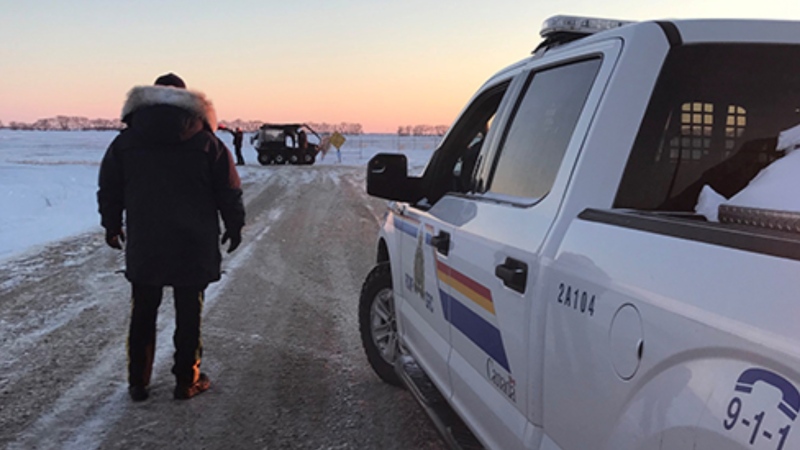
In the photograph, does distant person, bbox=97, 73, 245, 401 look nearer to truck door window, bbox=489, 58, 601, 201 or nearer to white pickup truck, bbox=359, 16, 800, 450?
white pickup truck, bbox=359, 16, 800, 450

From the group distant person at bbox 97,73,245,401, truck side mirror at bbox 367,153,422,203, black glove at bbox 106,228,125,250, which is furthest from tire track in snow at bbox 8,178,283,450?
truck side mirror at bbox 367,153,422,203

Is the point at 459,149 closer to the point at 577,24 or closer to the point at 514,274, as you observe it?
the point at 577,24

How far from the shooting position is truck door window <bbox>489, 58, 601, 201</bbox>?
236cm

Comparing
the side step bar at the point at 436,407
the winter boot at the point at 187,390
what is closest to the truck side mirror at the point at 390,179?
the side step bar at the point at 436,407

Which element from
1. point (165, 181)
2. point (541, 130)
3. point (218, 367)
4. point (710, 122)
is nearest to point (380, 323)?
point (218, 367)

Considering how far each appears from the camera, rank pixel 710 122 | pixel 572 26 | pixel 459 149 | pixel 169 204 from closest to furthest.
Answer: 1. pixel 710 122
2. pixel 572 26
3. pixel 459 149
4. pixel 169 204

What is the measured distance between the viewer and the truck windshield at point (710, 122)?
6.91ft

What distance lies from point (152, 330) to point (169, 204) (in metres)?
0.82

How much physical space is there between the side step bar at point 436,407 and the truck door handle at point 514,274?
2.56 ft

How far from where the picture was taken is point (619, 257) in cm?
166

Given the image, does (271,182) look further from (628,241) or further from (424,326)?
(628,241)

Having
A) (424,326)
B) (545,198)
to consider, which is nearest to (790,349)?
(545,198)

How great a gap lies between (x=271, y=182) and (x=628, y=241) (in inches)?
807

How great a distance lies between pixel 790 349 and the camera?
1.11 m
